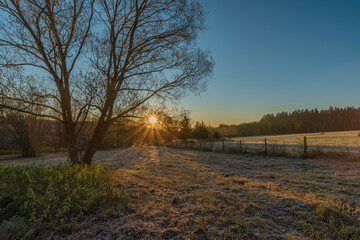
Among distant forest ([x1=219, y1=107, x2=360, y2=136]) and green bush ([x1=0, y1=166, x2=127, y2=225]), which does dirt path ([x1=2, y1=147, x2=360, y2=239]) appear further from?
distant forest ([x1=219, y1=107, x2=360, y2=136])

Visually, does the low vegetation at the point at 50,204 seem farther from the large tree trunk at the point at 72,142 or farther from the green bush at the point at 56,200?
the large tree trunk at the point at 72,142

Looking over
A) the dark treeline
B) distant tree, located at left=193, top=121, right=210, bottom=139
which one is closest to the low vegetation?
distant tree, located at left=193, top=121, right=210, bottom=139

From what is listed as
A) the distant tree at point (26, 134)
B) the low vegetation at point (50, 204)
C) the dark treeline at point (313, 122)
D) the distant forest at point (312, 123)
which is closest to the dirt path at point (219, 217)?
the low vegetation at point (50, 204)

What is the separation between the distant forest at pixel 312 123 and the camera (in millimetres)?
73438

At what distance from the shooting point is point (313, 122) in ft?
246

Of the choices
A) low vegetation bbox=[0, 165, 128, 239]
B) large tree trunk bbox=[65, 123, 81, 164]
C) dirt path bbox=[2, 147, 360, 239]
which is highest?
large tree trunk bbox=[65, 123, 81, 164]

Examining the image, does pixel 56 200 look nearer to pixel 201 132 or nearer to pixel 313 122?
pixel 201 132

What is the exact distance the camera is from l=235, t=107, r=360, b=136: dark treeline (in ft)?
241

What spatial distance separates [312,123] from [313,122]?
739 mm

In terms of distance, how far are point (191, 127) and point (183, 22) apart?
3551 cm

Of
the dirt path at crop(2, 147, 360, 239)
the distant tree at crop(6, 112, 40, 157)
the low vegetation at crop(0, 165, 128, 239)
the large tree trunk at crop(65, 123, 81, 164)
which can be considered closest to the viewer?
the dirt path at crop(2, 147, 360, 239)

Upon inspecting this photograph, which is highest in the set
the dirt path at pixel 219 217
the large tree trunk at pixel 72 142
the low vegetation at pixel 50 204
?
the large tree trunk at pixel 72 142

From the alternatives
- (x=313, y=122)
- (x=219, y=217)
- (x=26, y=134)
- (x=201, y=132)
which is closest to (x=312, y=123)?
(x=313, y=122)

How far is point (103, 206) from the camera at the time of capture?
3.39m
